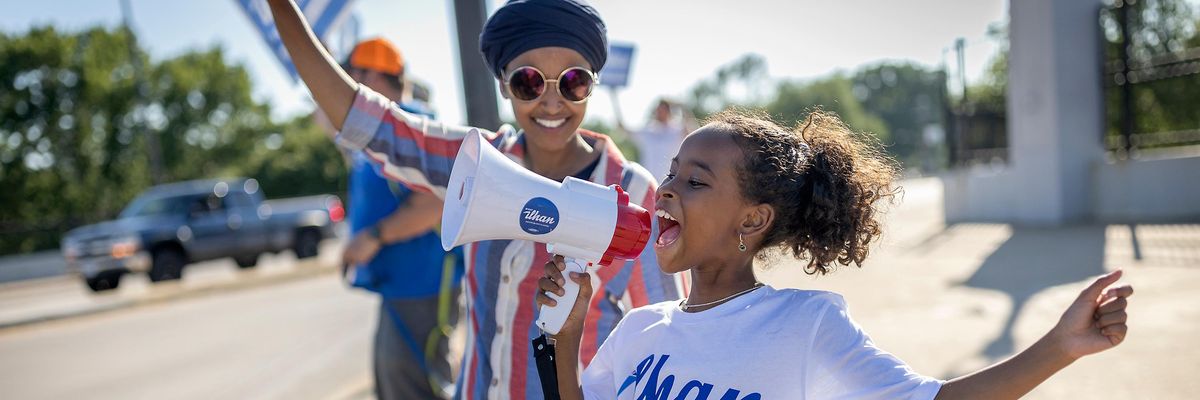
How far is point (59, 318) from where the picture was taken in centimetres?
1125

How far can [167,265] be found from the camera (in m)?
15.5

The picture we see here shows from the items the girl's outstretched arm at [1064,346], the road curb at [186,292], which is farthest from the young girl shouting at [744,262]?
the road curb at [186,292]

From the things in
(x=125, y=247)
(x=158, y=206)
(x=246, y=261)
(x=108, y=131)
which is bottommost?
(x=246, y=261)

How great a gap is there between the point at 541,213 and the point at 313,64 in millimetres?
673

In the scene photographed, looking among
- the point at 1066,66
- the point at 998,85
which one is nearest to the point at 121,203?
the point at 998,85

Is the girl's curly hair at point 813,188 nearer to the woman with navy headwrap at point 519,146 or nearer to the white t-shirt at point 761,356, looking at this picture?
the white t-shirt at point 761,356

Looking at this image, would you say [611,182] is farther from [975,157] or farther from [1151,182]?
[975,157]

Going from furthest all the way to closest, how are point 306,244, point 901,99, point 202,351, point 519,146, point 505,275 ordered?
point 901,99 → point 306,244 → point 202,351 → point 519,146 → point 505,275

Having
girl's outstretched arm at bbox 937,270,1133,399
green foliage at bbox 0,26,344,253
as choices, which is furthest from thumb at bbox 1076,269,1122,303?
green foliage at bbox 0,26,344,253

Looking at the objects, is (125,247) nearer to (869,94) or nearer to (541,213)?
(541,213)

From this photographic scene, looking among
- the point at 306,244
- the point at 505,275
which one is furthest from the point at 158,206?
the point at 505,275

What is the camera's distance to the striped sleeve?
77.1 inches

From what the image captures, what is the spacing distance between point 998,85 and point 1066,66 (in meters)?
6.03

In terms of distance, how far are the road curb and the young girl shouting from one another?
11.8 metres
